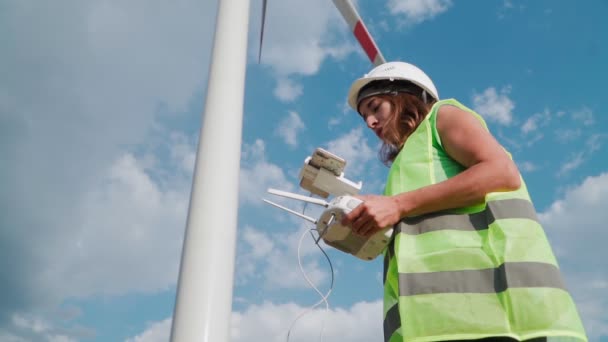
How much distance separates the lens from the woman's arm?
7.55 feet

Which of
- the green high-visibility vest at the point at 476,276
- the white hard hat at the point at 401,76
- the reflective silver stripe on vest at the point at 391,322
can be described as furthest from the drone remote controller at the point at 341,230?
the white hard hat at the point at 401,76

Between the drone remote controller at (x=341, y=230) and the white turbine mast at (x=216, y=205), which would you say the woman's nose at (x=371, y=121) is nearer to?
the drone remote controller at (x=341, y=230)

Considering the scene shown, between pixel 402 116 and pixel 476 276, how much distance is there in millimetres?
1258

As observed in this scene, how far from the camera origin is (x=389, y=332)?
8.10 feet

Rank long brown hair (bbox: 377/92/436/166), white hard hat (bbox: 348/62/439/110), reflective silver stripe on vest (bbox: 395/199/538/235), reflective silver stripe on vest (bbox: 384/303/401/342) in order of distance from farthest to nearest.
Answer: white hard hat (bbox: 348/62/439/110)
long brown hair (bbox: 377/92/436/166)
reflective silver stripe on vest (bbox: 384/303/401/342)
reflective silver stripe on vest (bbox: 395/199/538/235)

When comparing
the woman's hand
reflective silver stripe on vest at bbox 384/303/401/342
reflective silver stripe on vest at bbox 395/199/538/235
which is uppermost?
the woman's hand

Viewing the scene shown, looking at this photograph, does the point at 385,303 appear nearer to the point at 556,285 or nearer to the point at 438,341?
the point at 438,341

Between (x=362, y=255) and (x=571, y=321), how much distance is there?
121 centimetres

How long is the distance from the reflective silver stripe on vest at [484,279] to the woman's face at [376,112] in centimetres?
110

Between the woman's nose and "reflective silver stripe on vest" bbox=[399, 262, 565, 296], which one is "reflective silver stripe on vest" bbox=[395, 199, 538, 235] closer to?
"reflective silver stripe on vest" bbox=[399, 262, 565, 296]

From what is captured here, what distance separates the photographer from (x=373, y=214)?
2.44m

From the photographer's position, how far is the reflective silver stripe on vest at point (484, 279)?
1990 mm

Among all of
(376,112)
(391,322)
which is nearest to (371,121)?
(376,112)

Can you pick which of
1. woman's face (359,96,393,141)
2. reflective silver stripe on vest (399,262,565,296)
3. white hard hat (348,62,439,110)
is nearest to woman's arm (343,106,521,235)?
reflective silver stripe on vest (399,262,565,296)
